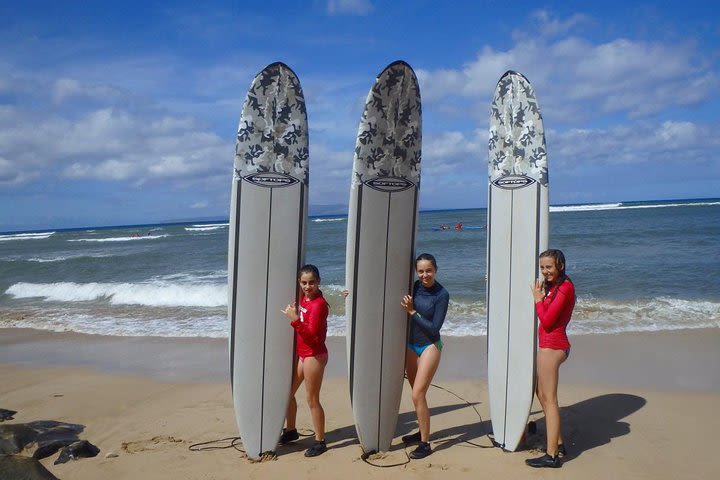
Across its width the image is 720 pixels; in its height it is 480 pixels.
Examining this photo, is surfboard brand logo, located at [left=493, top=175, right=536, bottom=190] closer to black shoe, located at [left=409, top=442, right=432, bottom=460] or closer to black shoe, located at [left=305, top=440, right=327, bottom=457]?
black shoe, located at [left=409, top=442, right=432, bottom=460]

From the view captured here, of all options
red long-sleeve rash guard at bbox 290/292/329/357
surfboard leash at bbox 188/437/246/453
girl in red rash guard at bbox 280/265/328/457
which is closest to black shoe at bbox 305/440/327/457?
girl in red rash guard at bbox 280/265/328/457

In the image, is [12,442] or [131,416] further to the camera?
[131,416]

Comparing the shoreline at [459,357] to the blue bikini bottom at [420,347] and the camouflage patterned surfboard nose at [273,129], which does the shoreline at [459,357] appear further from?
the camouflage patterned surfboard nose at [273,129]

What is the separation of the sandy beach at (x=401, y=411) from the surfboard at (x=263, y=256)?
0.44m

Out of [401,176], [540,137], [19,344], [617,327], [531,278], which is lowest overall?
[19,344]

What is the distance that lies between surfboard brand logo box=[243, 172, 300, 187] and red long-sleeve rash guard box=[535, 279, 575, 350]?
193 centimetres

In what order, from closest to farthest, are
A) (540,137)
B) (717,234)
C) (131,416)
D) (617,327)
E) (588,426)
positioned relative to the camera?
1. (540,137)
2. (588,426)
3. (131,416)
4. (617,327)
5. (717,234)

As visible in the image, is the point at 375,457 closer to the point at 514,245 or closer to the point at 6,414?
the point at 514,245

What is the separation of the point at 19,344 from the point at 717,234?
21.3 m

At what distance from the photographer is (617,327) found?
25.8 ft

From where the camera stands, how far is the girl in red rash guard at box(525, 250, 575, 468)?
3365 millimetres

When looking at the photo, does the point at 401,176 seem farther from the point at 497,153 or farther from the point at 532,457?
the point at 532,457

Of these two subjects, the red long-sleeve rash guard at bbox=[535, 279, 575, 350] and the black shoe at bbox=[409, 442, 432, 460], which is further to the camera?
the black shoe at bbox=[409, 442, 432, 460]

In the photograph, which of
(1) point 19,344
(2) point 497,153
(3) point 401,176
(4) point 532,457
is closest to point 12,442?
(3) point 401,176
